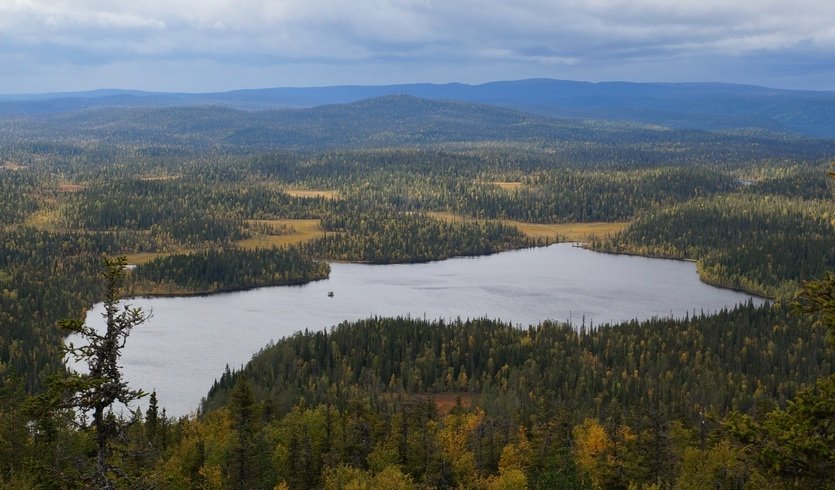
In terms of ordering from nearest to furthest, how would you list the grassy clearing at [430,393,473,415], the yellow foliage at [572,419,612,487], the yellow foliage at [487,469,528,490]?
the yellow foliage at [487,469,528,490], the yellow foliage at [572,419,612,487], the grassy clearing at [430,393,473,415]

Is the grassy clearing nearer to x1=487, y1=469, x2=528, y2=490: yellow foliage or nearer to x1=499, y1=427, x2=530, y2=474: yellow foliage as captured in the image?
x1=499, y1=427, x2=530, y2=474: yellow foliage

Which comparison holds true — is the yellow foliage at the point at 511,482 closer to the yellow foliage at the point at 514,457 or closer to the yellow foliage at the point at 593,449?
the yellow foliage at the point at 593,449

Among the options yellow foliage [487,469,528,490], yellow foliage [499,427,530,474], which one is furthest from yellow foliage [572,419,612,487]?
yellow foliage [487,469,528,490]

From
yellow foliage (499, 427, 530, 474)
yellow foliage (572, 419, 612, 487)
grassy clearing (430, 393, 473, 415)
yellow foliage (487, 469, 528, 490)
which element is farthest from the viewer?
grassy clearing (430, 393, 473, 415)

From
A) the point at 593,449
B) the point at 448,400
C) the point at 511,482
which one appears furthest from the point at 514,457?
the point at 448,400

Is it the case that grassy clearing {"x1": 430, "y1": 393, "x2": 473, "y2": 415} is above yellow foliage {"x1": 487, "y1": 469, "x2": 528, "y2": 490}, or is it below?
below

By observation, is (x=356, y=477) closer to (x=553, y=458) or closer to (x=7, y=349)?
(x=553, y=458)

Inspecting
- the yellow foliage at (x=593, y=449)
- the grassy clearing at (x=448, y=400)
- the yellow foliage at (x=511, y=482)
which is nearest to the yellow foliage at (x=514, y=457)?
the yellow foliage at (x=593, y=449)

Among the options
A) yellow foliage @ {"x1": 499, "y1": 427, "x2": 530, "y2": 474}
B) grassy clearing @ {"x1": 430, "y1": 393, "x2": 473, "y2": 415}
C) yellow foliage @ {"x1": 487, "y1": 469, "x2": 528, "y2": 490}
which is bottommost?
grassy clearing @ {"x1": 430, "y1": 393, "x2": 473, "y2": 415}

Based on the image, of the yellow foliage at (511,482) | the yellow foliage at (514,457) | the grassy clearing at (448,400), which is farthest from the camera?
the grassy clearing at (448,400)

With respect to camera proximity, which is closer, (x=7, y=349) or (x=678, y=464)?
(x=678, y=464)

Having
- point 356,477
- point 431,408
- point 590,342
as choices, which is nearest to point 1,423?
point 356,477
